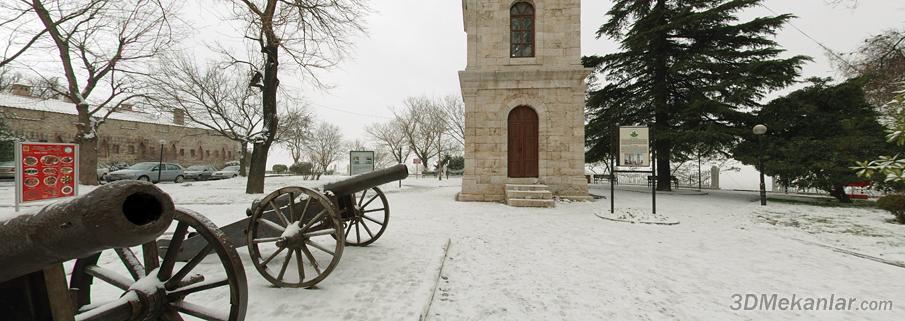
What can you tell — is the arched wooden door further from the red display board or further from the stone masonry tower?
the red display board

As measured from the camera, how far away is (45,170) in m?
6.84

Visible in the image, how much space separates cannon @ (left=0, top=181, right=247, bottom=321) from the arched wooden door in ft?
35.8

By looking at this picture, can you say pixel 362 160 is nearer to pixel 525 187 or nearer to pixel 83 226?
pixel 525 187

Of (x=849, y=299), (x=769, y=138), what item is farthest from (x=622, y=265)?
(x=769, y=138)

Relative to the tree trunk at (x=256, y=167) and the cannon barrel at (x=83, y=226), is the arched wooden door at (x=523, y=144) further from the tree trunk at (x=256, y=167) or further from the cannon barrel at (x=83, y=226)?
the cannon barrel at (x=83, y=226)

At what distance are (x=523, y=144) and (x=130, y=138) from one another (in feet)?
144

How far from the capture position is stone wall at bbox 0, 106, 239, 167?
2802 cm

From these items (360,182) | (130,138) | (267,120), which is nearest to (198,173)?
(130,138)

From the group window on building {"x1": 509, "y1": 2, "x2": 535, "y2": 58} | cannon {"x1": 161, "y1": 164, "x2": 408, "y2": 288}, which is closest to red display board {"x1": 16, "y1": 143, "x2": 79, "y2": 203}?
cannon {"x1": 161, "y1": 164, "x2": 408, "y2": 288}

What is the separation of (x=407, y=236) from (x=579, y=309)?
3613 millimetres

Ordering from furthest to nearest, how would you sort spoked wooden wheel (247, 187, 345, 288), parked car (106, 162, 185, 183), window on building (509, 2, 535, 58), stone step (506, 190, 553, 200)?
parked car (106, 162, 185, 183) → window on building (509, 2, 535, 58) → stone step (506, 190, 553, 200) → spoked wooden wheel (247, 187, 345, 288)

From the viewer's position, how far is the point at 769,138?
13430 millimetres

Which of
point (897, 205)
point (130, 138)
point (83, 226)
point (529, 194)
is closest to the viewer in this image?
point (83, 226)

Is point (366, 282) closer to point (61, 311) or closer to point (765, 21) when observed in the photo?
point (61, 311)
